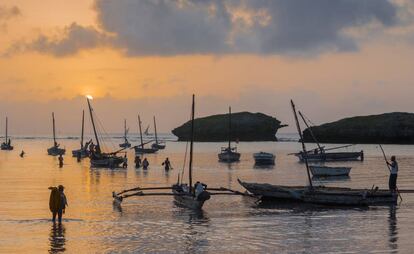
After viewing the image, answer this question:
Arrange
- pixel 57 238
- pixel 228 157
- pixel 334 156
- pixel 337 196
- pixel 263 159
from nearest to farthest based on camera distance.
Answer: pixel 57 238 → pixel 337 196 → pixel 263 159 → pixel 228 157 → pixel 334 156

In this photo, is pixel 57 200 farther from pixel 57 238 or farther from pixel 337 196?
pixel 337 196

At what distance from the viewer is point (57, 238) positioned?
104ft

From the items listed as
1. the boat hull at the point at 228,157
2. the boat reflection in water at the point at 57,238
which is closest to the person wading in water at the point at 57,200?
the boat reflection in water at the point at 57,238

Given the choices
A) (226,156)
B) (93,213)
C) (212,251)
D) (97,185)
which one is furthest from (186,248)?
(226,156)

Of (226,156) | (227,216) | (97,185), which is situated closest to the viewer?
(227,216)

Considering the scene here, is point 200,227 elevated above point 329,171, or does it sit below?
below

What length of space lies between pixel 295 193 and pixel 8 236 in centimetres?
2086

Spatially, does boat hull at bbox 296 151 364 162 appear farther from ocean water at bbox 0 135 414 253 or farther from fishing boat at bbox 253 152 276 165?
ocean water at bbox 0 135 414 253

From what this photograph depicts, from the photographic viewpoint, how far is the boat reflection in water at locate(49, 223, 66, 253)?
28.9 m

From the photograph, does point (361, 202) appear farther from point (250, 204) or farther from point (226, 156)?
point (226, 156)

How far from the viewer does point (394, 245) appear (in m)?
29.7

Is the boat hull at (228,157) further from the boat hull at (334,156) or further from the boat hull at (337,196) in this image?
the boat hull at (337,196)

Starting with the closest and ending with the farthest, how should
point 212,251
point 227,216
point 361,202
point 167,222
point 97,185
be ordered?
point 212,251, point 167,222, point 227,216, point 361,202, point 97,185

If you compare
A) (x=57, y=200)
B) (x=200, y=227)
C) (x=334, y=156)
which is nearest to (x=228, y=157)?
(x=334, y=156)
